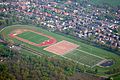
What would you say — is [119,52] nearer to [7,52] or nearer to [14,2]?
[7,52]

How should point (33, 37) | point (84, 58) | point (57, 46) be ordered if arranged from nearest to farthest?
point (84, 58), point (57, 46), point (33, 37)

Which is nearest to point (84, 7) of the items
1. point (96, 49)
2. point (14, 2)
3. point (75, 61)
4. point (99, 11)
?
point (99, 11)

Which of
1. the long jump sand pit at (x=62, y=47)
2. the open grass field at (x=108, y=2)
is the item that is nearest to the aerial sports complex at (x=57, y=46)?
the long jump sand pit at (x=62, y=47)

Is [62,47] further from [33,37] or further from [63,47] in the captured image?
[33,37]

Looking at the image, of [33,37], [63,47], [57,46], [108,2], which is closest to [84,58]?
[63,47]

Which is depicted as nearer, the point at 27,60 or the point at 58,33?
the point at 27,60

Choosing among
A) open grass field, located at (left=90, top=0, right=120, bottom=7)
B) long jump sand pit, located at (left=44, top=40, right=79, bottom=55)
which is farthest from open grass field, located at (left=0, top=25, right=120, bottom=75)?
open grass field, located at (left=90, top=0, right=120, bottom=7)

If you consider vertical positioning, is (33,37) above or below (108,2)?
below
